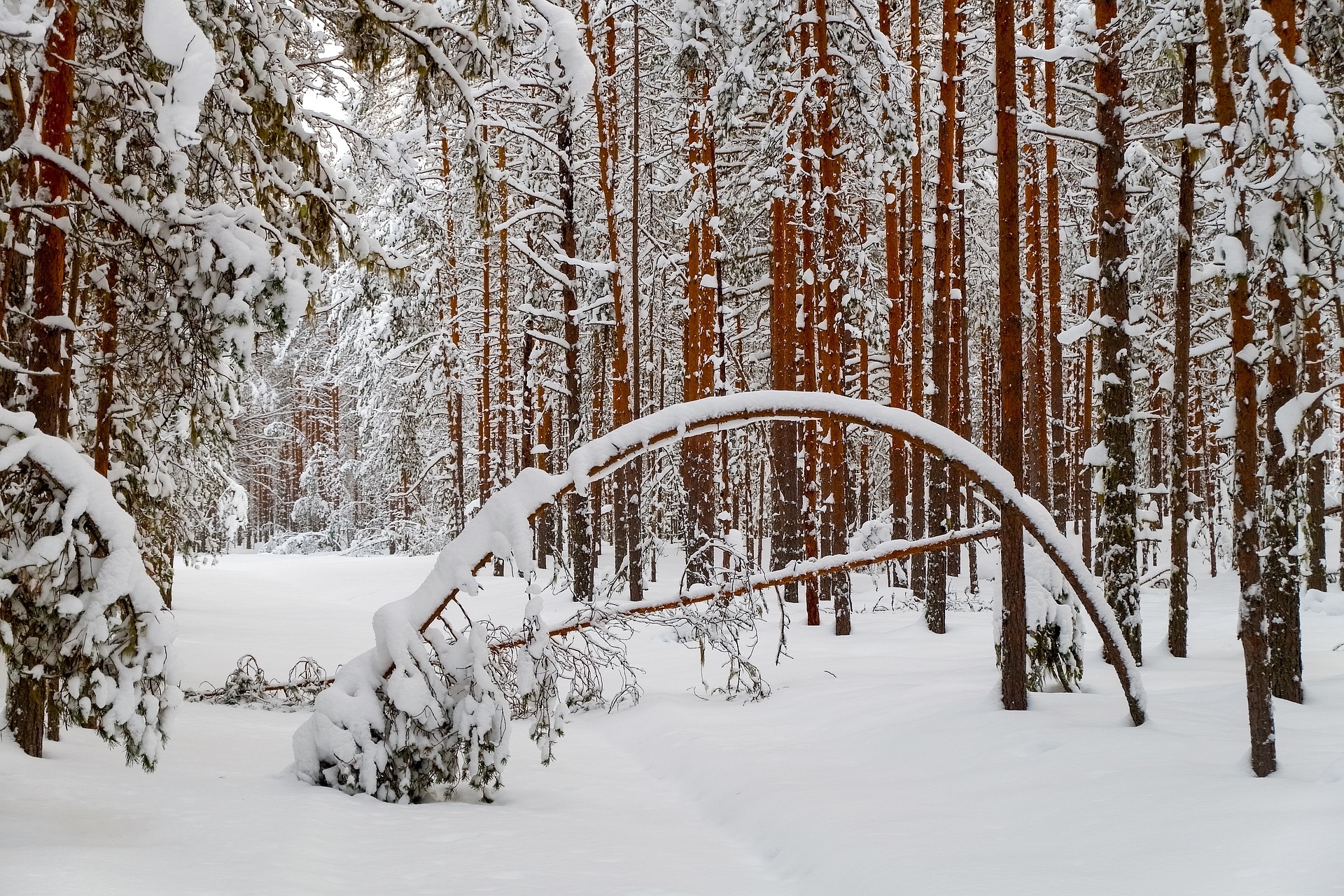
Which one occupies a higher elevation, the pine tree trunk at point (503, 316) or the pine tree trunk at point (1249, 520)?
the pine tree trunk at point (503, 316)

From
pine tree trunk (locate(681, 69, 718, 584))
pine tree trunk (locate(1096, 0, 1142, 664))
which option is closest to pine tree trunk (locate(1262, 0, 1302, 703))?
pine tree trunk (locate(1096, 0, 1142, 664))

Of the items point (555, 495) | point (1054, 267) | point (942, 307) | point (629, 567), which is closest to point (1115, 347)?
point (629, 567)

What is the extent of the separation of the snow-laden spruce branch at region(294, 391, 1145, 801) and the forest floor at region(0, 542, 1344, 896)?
26 centimetres

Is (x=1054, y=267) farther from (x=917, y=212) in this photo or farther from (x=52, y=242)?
(x=52, y=242)

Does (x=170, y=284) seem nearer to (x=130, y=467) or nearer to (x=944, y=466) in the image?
(x=130, y=467)

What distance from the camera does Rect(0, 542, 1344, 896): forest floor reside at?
418 centimetres

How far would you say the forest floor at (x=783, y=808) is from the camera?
13.7ft

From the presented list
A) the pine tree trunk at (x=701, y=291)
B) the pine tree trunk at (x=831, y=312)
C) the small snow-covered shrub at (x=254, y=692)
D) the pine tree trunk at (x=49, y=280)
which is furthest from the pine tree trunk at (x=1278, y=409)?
the pine tree trunk at (x=701, y=291)

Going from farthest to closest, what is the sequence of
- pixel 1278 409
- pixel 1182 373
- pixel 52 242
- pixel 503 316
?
1. pixel 503 316
2. pixel 1182 373
3. pixel 1278 409
4. pixel 52 242

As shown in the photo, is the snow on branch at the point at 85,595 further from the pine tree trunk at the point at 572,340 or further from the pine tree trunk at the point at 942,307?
the pine tree trunk at the point at 572,340

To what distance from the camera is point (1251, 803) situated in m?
4.63

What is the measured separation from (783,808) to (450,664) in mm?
2205

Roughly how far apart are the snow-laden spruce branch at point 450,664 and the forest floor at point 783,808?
0.85 feet

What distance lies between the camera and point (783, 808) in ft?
19.3
